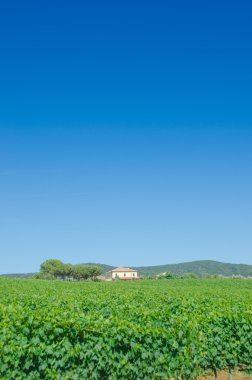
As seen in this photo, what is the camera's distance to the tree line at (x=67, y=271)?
138 m

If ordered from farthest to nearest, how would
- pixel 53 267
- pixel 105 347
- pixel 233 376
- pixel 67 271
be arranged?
pixel 53 267 → pixel 67 271 → pixel 233 376 → pixel 105 347

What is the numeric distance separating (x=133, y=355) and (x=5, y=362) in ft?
9.82

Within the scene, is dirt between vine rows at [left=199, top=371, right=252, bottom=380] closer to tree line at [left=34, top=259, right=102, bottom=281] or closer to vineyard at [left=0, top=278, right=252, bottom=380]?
vineyard at [left=0, top=278, right=252, bottom=380]

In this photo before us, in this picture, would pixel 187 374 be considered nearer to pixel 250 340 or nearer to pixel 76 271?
pixel 250 340

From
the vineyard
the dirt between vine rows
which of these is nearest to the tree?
the dirt between vine rows

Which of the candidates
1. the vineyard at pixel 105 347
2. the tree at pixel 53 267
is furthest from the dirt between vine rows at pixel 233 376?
the tree at pixel 53 267

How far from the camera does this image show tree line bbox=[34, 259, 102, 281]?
138 m

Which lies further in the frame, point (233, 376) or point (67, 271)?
point (67, 271)

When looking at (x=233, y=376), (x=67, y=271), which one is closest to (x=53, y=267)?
(x=67, y=271)

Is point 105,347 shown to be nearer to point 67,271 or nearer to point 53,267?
point 67,271

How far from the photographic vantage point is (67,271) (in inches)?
5763

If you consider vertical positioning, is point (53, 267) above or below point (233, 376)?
above

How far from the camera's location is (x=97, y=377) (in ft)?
29.2

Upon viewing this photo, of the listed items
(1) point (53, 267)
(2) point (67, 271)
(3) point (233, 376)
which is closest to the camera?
(3) point (233, 376)
